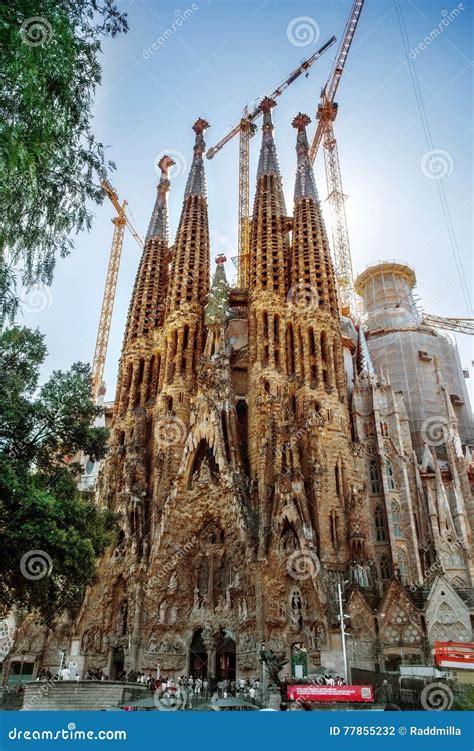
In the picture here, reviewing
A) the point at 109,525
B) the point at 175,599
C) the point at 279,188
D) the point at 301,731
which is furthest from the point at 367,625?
the point at 279,188

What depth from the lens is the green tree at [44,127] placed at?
958 cm

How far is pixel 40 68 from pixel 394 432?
95.3 ft

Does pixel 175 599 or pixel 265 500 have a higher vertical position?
pixel 265 500

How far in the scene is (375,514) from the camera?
3259 cm

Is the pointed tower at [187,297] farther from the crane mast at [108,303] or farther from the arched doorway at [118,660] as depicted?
the crane mast at [108,303]

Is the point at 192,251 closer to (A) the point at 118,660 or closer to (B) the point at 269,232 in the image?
(B) the point at 269,232

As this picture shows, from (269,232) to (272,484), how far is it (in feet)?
61.4

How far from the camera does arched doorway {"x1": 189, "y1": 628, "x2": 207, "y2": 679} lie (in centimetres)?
2861

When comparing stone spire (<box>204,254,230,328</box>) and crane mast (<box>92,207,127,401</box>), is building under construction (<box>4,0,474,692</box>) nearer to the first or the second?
stone spire (<box>204,254,230,328</box>)

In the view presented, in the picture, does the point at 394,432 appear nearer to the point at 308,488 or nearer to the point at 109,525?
the point at 308,488

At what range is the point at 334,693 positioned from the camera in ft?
49.5

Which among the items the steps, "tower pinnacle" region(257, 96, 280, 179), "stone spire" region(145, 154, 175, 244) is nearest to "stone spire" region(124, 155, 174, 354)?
"stone spire" region(145, 154, 175, 244)

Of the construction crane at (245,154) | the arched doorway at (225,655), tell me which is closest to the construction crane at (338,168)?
the construction crane at (245,154)

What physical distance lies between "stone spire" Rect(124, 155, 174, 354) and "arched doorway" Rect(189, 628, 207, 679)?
2035 centimetres
